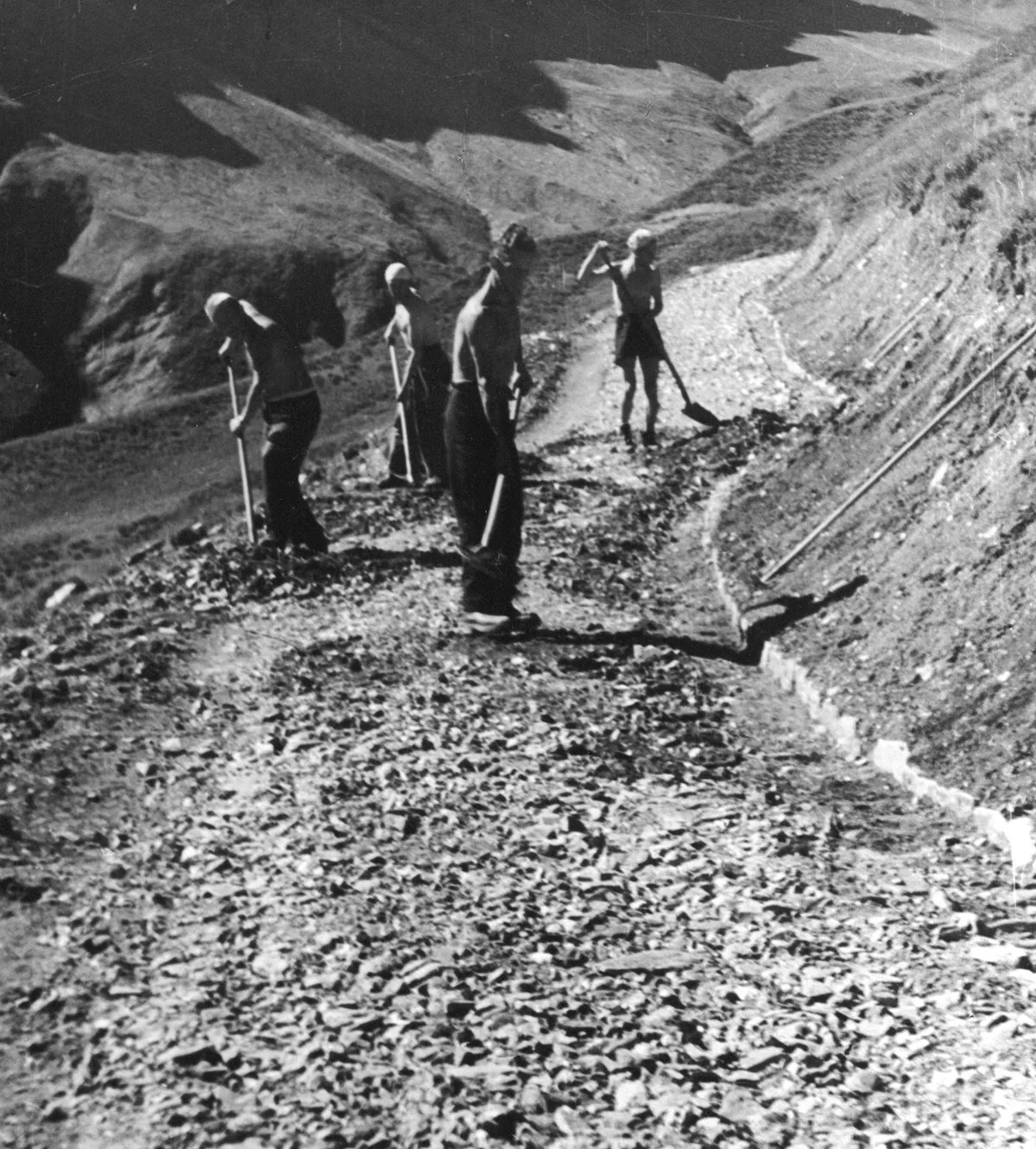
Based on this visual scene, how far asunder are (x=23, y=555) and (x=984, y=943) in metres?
25.9

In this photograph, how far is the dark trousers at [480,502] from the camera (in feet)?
32.9

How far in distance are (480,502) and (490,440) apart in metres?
0.42

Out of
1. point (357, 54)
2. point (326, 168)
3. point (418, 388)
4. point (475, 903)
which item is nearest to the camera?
point (475, 903)

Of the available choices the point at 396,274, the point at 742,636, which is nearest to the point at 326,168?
the point at 396,274

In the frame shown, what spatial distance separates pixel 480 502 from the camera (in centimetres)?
1025

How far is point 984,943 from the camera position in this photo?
6.11m

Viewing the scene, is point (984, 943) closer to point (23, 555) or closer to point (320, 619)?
point (320, 619)

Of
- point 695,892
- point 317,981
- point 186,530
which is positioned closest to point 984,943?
point 695,892

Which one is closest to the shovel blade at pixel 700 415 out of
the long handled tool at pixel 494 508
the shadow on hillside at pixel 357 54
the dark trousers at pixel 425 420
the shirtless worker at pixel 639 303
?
the shirtless worker at pixel 639 303

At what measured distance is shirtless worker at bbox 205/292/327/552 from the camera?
12227mm

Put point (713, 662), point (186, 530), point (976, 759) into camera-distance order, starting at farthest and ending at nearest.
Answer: point (186, 530) → point (713, 662) → point (976, 759)

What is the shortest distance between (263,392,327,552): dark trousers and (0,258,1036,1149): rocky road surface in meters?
1.52

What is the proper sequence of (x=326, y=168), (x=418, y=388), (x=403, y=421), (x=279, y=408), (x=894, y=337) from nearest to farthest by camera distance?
(x=279, y=408), (x=418, y=388), (x=403, y=421), (x=894, y=337), (x=326, y=168)

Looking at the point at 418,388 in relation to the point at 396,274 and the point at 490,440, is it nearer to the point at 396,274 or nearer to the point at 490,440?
the point at 396,274
